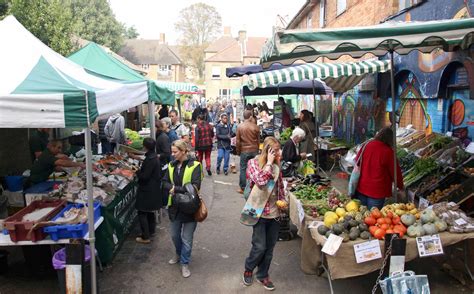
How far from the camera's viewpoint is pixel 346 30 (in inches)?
171

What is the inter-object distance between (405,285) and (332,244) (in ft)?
2.62

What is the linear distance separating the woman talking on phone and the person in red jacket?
156 cm

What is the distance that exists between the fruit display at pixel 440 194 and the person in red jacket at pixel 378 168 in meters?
1.14

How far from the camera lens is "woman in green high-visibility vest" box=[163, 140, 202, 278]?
199 inches

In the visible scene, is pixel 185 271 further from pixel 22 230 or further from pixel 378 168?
pixel 378 168

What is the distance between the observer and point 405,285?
12.5 ft

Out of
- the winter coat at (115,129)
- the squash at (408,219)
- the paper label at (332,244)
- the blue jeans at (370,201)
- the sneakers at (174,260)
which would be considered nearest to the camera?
the paper label at (332,244)

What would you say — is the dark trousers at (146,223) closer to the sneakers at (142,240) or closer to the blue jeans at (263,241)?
the sneakers at (142,240)

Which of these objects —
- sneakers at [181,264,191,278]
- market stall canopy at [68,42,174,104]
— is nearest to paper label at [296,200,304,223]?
sneakers at [181,264,191,278]

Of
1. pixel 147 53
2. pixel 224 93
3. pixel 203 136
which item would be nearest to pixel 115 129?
pixel 203 136

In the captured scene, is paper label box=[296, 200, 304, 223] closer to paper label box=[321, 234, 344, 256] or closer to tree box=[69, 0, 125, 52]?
paper label box=[321, 234, 344, 256]

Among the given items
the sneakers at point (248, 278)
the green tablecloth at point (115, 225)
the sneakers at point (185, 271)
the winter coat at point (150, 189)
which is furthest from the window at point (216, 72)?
the sneakers at point (248, 278)

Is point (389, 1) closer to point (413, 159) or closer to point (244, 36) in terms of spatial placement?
point (413, 159)

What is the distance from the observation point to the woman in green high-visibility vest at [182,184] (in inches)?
199
